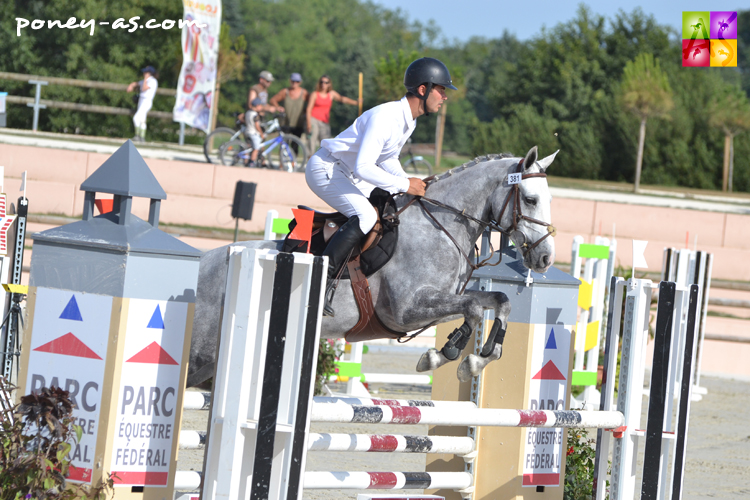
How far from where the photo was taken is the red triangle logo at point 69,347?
102 inches

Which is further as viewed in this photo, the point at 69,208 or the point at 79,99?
the point at 79,99

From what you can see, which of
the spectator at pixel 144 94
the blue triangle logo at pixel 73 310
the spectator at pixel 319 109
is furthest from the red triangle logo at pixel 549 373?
the spectator at pixel 144 94

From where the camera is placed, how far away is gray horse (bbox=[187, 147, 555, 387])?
Result: 3561mm

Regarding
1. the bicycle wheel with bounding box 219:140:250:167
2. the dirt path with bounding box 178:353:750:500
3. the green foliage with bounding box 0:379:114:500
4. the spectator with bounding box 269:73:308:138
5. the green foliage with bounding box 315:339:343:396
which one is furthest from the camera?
the spectator with bounding box 269:73:308:138

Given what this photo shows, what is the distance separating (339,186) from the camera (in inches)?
147

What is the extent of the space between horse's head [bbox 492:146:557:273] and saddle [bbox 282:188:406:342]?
0.49 metres

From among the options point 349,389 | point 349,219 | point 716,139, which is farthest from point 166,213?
point 716,139

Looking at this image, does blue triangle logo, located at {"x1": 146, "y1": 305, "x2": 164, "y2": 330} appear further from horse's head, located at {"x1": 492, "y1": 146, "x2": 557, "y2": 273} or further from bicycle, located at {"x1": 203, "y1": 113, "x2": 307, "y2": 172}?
bicycle, located at {"x1": 203, "y1": 113, "x2": 307, "y2": 172}

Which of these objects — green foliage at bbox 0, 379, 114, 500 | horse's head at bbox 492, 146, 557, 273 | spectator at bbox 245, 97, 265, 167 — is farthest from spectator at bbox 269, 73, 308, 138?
green foliage at bbox 0, 379, 114, 500

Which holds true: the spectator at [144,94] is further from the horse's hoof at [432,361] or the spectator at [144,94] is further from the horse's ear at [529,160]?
the horse's hoof at [432,361]

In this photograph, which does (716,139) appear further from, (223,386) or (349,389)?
(223,386)

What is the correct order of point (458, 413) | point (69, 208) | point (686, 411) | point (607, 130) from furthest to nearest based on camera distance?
point (607, 130) → point (69, 208) → point (686, 411) → point (458, 413)

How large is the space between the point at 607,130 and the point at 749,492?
23115mm

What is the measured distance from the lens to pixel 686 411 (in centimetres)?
361
